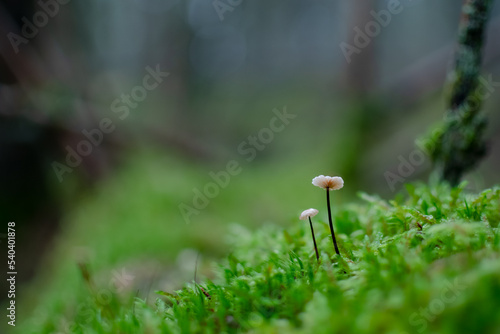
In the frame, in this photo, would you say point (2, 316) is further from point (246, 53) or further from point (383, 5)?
point (246, 53)

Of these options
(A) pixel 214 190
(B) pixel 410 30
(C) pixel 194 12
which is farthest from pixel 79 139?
(B) pixel 410 30

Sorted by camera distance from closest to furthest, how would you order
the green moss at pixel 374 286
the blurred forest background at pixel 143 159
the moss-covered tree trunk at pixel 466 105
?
the green moss at pixel 374 286, the moss-covered tree trunk at pixel 466 105, the blurred forest background at pixel 143 159

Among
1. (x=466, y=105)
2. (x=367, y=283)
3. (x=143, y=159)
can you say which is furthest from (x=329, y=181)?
(x=143, y=159)

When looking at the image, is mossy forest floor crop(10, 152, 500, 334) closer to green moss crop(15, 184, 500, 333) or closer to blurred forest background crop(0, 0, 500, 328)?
green moss crop(15, 184, 500, 333)

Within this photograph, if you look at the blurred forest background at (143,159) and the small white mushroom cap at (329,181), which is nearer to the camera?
the small white mushroom cap at (329,181)

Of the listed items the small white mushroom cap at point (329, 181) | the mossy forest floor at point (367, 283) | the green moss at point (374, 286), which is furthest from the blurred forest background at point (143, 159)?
the small white mushroom cap at point (329, 181)

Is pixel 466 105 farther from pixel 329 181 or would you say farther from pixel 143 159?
pixel 143 159

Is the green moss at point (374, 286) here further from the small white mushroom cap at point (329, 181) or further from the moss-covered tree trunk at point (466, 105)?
the moss-covered tree trunk at point (466, 105)

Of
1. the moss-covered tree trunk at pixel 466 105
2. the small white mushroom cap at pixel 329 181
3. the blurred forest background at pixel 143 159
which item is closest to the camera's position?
the small white mushroom cap at pixel 329 181

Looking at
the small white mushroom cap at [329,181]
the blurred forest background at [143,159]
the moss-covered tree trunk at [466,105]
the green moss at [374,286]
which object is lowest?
the green moss at [374,286]
